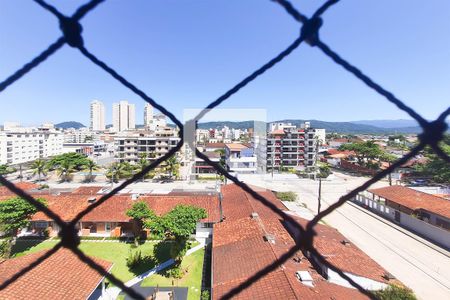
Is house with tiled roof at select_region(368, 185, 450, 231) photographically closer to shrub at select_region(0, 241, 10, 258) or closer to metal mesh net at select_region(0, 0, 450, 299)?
metal mesh net at select_region(0, 0, 450, 299)

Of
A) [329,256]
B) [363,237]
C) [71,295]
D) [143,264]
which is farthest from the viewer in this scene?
[363,237]

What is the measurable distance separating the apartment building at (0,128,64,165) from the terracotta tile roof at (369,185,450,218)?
29.8 meters

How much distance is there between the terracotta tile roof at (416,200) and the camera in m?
10.3

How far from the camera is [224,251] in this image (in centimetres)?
612

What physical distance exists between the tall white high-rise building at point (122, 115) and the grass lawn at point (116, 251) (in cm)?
6113

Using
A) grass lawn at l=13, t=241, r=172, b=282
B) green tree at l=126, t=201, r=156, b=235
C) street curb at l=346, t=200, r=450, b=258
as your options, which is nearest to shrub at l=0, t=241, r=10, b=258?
grass lawn at l=13, t=241, r=172, b=282

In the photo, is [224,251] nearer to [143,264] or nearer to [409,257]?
[143,264]

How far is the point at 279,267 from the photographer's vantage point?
4777mm

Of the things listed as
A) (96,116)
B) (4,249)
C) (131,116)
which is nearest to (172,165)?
(4,249)

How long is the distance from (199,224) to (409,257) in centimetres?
640

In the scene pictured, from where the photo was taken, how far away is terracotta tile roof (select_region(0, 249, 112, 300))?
466 cm

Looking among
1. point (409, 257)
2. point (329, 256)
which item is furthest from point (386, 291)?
point (409, 257)

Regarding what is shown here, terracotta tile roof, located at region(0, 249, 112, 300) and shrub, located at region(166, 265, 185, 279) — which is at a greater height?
terracotta tile roof, located at region(0, 249, 112, 300)

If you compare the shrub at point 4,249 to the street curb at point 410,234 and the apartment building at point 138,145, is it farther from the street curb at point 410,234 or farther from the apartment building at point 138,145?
the apartment building at point 138,145
